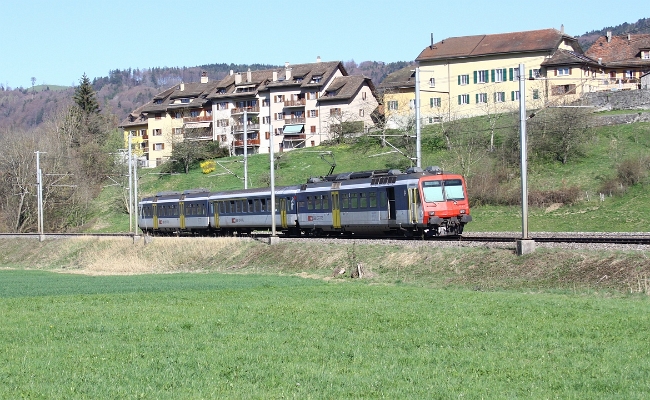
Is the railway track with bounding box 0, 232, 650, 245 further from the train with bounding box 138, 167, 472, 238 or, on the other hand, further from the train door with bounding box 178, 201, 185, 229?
the train door with bounding box 178, 201, 185, 229

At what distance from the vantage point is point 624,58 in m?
86.2

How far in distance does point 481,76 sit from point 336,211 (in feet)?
150

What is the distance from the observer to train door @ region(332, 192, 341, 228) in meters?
38.5

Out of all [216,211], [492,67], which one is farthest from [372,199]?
[492,67]

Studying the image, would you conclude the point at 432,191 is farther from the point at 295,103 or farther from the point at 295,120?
the point at 295,103

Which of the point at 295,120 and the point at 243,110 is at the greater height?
the point at 243,110

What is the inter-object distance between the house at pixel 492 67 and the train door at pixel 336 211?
127ft

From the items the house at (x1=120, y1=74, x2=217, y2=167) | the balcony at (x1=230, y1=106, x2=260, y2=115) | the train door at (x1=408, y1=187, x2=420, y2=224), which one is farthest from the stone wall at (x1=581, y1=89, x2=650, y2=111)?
the house at (x1=120, y1=74, x2=217, y2=167)

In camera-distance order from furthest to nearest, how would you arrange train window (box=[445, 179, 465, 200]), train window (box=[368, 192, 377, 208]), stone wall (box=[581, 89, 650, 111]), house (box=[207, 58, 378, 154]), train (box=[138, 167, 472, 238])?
1. house (box=[207, 58, 378, 154])
2. stone wall (box=[581, 89, 650, 111])
3. train window (box=[368, 192, 377, 208])
4. train window (box=[445, 179, 465, 200])
5. train (box=[138, 167, 472, 238])

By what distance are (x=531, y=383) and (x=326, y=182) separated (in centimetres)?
2898

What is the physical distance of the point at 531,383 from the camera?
11.3 m

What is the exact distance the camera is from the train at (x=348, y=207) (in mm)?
A: 33500

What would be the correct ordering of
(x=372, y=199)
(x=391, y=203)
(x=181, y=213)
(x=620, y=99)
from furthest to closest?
(x=620, y=99) < (x=181, y=213) < (x=372, y=199) < (x=391, y=203)

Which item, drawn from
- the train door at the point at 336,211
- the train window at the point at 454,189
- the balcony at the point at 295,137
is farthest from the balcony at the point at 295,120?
the train window at the point at 454,189
